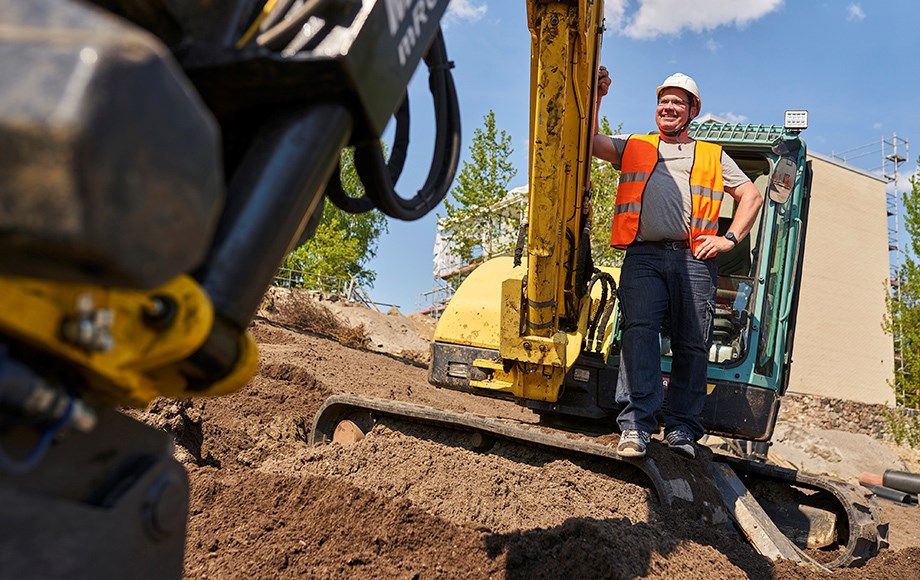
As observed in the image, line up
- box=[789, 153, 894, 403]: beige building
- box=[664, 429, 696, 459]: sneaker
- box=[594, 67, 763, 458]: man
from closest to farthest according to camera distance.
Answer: box=[594, 67, 763, 458]: man → box=[664, 429, 696, 459]: sneaker → box=[789, 153, 894, 403]: beige building

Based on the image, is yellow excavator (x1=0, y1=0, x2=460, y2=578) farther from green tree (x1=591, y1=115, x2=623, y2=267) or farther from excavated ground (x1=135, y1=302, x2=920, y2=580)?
green tree (x1=591, y1=115, x2=623, y2=267)

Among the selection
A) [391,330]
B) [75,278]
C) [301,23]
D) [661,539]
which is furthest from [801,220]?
[391,330]

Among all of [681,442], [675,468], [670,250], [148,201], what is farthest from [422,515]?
[148,201]

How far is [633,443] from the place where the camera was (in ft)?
12.3

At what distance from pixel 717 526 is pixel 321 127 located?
3476mm

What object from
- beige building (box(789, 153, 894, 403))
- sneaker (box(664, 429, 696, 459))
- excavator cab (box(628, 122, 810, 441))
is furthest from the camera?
beige building (box(789, 153, 894, 403))

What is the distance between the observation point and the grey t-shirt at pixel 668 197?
3.93 metres

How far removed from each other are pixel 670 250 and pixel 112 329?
350 cm

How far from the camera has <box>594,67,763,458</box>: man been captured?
12.7 feet

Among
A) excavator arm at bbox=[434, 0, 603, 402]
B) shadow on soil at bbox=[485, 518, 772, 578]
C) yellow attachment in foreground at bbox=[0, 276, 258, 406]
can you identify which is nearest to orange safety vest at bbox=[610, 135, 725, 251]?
excavator arm at bbox=[434, 0, 603, 402]

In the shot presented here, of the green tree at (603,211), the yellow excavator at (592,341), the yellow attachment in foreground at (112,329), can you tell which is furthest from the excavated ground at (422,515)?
the green tree at (603,211)

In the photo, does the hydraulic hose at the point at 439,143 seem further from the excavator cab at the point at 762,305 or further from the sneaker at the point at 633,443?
the excavator cab at the point at 762,305

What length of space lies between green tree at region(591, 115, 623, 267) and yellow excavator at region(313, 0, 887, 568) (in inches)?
426

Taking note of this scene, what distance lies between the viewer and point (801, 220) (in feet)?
16.4
